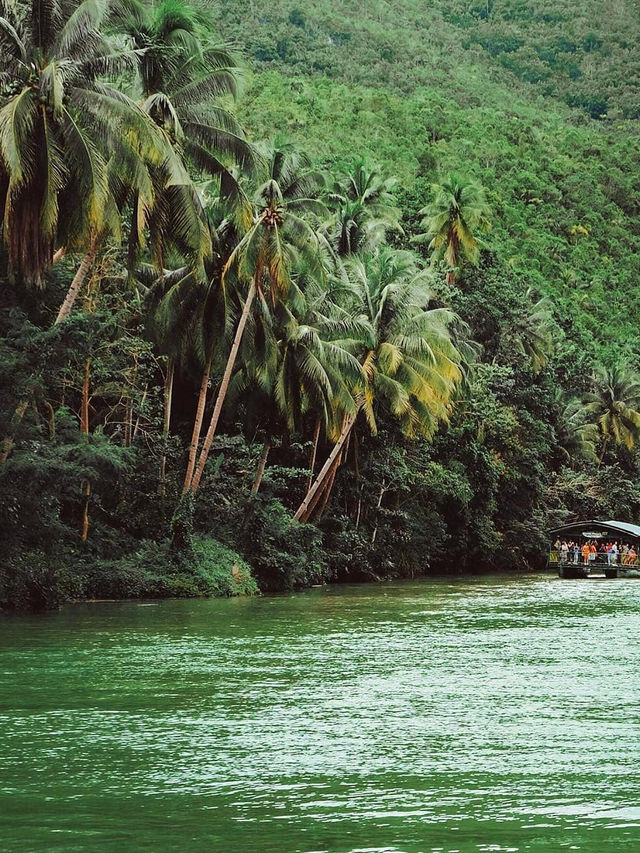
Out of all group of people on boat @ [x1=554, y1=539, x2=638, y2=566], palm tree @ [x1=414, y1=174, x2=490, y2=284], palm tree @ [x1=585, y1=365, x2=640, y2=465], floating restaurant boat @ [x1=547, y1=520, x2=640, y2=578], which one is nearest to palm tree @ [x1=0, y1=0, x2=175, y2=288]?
floating restaurant boat @ [x1=547, y1=520, x2=640, y2=578]

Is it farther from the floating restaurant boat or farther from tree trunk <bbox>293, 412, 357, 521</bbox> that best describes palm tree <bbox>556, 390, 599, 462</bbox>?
tree trunk <bbox>293, 412, 357, 521</bbox>

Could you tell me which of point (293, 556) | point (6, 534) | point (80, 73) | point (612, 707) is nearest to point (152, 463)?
point (293, 556)

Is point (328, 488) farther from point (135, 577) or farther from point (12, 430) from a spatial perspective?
point (12, 430)

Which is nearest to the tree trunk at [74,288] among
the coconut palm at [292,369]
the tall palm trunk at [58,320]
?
the tall palm trunk at [58,320]

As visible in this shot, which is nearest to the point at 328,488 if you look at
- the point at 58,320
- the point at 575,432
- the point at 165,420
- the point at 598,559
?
the point at 165,420

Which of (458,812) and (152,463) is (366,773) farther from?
(152,463)

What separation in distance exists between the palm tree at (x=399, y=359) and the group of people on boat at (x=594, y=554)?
26.3 ft

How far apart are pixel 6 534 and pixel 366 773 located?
616 inches

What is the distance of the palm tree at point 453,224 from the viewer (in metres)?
60.6

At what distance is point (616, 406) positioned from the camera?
236ft

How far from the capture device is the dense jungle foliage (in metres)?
25.0

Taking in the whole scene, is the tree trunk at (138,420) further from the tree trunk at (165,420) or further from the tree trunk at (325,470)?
the tree trunk at (325,470)

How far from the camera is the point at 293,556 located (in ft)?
120

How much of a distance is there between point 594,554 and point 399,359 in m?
12.9
